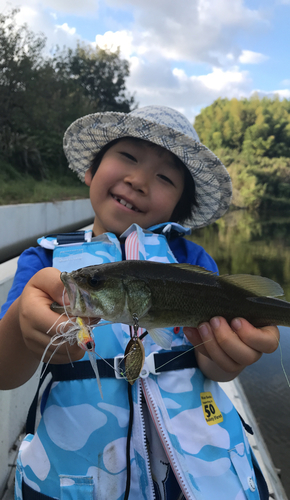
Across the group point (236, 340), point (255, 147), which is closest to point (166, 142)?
point (236, 340)

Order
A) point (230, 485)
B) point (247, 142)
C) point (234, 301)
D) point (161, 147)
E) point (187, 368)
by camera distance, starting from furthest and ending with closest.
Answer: point (247, 142) < point (161, 147) < point (187, 368) < point (230, 485) < point (234, 301)

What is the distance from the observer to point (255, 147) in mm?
44531

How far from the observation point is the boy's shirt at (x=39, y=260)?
1542 mm

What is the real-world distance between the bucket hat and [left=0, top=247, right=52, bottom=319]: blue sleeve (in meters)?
0.80

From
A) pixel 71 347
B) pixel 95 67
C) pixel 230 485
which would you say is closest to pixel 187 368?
pixel 230 485

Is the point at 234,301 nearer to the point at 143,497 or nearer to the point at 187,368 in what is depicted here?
the point at 187,368

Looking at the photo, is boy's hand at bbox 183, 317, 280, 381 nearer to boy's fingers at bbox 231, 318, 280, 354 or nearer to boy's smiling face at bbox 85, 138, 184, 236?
boy's fingers at bbox 231, 318, 280, 354

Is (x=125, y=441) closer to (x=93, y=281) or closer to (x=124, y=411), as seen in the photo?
(x=124, y=411)

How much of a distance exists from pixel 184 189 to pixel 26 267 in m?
1.11

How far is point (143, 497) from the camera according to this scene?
1.33 meters

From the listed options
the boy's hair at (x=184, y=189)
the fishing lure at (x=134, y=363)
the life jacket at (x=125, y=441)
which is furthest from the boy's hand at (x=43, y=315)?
the boy's hair at (x=184, y=189)

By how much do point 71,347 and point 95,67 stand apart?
3586 cm

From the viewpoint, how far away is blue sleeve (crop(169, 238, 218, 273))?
6.23 feet

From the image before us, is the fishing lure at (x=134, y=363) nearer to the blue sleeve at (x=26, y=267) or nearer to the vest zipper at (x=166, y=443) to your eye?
the vest zipper at (x=166, y=443)
